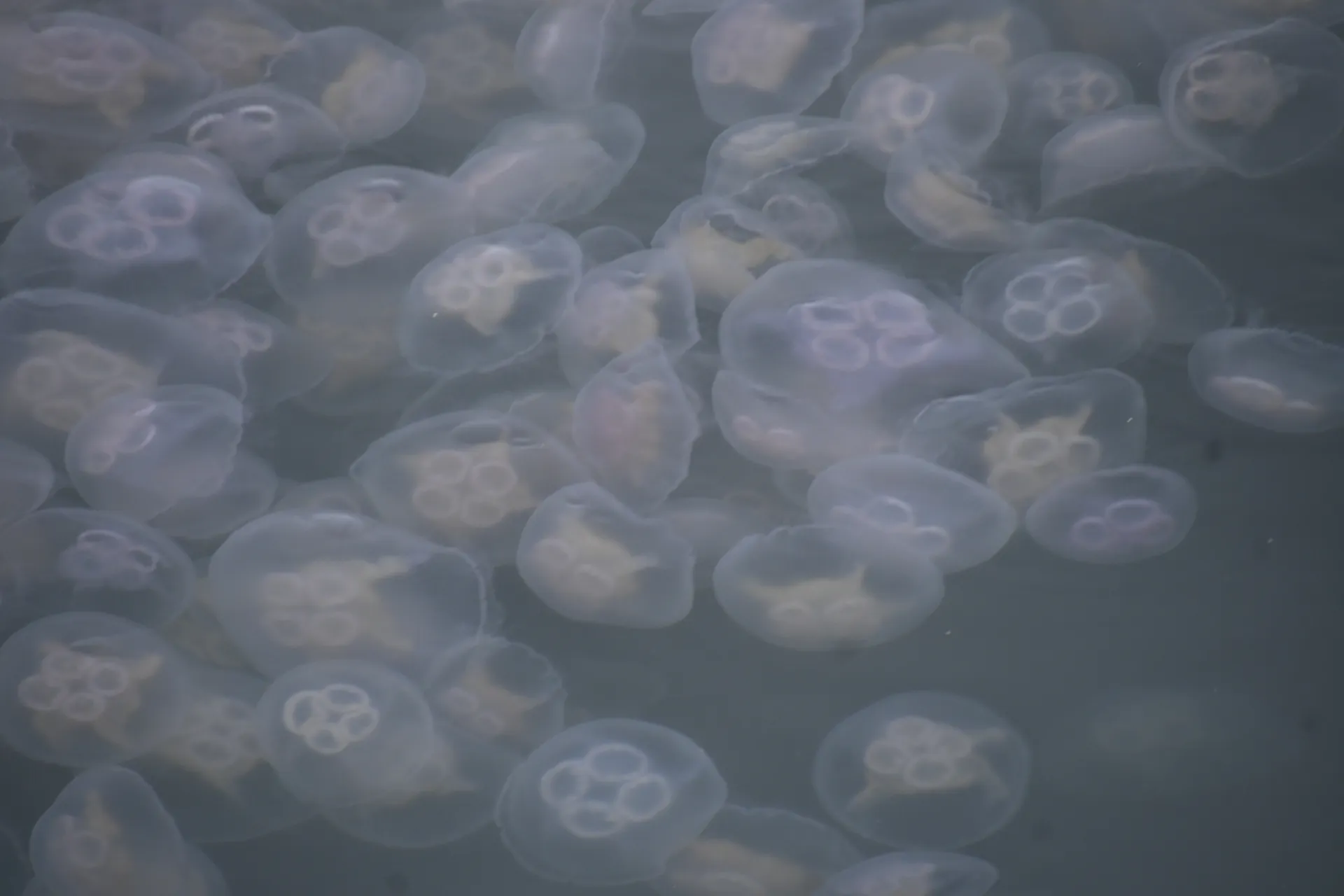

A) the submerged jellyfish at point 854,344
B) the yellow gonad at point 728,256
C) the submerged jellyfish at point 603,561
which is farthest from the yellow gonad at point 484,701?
the yellow gonad at point 728,256

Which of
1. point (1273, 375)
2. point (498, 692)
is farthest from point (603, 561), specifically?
point (1273, 375)

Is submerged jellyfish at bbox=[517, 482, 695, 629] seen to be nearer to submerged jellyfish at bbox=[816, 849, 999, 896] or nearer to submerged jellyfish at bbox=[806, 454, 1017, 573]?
submerged jellyfish at bbox=[806, 454, 1017, 573]

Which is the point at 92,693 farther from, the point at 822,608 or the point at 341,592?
the point at 822,608

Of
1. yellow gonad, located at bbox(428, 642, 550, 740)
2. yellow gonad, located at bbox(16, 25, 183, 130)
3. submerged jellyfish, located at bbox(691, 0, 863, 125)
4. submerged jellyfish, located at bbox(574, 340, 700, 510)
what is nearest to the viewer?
submerged jellyfish, located at bbox(574, 340, 700, 510)

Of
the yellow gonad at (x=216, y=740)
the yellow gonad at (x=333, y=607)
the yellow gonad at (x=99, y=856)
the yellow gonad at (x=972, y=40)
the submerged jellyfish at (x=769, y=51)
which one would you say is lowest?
the yellow gonad at (x=99, y=856)

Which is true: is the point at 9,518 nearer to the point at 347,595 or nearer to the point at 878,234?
the point at 347,595

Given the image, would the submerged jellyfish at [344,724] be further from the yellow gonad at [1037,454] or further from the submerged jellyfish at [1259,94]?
the submerged jellyfish at [1259,94]

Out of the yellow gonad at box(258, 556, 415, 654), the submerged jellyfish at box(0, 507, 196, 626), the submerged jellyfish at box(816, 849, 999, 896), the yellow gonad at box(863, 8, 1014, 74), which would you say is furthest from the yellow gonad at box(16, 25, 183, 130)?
the submerged jellyfish at box(816, 849, 999, 896)

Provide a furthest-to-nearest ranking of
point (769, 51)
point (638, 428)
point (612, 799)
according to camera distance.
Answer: point (769, 51), point (612, 799), point (638, 428)
